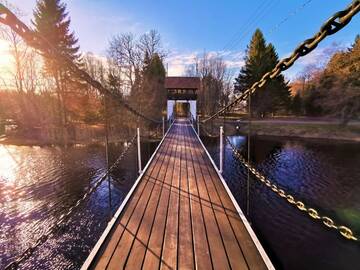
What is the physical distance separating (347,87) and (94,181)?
1811 centimetres

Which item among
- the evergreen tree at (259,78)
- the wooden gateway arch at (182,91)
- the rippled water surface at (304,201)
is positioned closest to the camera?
the rippled water surface at (304,201)

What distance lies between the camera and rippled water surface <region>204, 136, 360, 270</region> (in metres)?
4.23

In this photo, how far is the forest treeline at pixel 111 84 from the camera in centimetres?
1599

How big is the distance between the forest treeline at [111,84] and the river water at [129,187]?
5429mm

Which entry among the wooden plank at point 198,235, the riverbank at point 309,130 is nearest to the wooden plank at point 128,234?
the wooden plank at point 198,235

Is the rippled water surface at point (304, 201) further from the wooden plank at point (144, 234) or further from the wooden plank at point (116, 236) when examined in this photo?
the wooden plank at point (116, 236)

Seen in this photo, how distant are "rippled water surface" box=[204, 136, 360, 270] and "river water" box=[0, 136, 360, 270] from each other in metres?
0.02

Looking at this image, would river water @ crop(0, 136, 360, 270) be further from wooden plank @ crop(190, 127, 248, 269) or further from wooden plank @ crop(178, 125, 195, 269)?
wooden plank @ crop(178, 125, 195, 269)

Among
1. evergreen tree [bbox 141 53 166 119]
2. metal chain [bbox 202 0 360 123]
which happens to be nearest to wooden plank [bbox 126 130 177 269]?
metal chain [bbox 202 0 360 123]

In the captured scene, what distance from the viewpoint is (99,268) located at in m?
1.83

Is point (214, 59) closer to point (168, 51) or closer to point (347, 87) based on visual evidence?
point (168, 51)

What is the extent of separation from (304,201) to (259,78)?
17.9 meters

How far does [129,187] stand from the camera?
7512mm

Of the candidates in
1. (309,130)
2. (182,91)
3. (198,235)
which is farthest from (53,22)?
(309,130)
